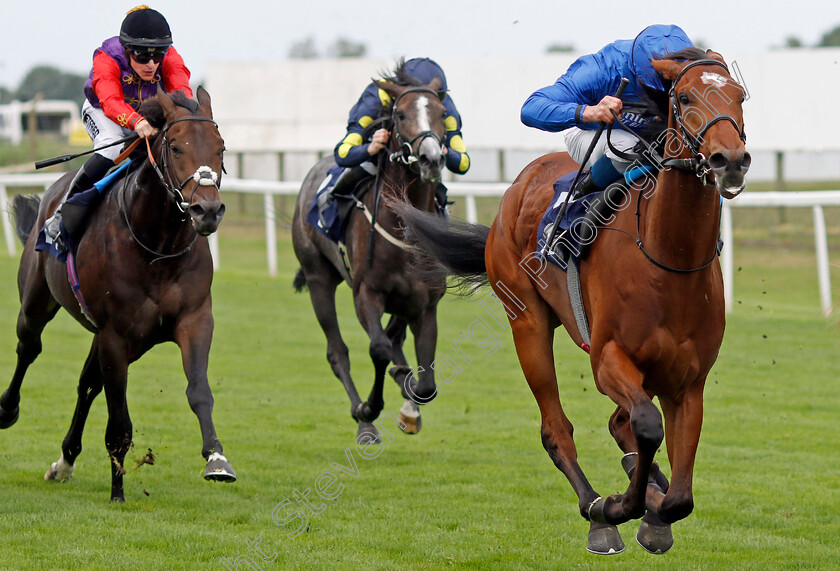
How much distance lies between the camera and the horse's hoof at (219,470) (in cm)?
452

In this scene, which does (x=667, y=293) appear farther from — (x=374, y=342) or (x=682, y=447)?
(x=374, y=342)

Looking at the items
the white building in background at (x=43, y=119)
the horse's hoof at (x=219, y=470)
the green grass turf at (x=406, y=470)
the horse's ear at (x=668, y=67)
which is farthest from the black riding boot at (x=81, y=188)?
the white building in background at (x=43, y=119)

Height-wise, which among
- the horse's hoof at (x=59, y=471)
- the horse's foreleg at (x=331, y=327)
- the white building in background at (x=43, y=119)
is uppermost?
the horse's foreleg at (x=331, y=327)

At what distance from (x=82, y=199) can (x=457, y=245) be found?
1.90 metres

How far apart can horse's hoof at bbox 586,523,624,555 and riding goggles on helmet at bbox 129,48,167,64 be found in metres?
3.14

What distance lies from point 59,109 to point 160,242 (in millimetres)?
41869

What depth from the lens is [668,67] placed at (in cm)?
358

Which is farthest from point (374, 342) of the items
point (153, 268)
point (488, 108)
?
point (488, 108)

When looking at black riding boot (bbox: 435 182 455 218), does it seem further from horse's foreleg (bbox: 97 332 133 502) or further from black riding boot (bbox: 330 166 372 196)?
horse's foreleg (bbox: 97 332 133 502)

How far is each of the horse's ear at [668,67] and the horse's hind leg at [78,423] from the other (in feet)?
10.9

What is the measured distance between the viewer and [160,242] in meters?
5.08

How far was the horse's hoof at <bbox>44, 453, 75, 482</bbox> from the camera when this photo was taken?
565cm

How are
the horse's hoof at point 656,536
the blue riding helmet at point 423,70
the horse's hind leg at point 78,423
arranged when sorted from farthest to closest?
the blue riding helmet at point 423,70 < the horse's hind leg at point 78,423 < the horse's hoof at point 656,536

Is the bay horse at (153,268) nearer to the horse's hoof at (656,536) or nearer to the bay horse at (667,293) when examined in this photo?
the bay horse at (667,293)
